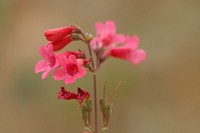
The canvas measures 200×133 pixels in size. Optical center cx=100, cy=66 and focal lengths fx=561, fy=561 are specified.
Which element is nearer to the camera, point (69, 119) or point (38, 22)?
point (69, 119)

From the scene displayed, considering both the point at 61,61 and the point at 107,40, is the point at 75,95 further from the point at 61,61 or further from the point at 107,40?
the point at 107,40

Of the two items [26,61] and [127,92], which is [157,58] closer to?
[127,92]

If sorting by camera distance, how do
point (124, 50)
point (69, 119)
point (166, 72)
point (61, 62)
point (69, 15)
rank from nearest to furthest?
point (61, 62) < point (124, 50) < point (69, 119) < point (166, 72) < point (69, 15)

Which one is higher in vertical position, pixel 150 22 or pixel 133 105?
pixel 150 22

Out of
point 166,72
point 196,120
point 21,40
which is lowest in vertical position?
point 196,120

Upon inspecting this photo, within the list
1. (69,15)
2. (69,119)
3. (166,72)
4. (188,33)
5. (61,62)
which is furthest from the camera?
(69,15)

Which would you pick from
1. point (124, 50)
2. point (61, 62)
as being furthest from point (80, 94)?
point (124, 50)

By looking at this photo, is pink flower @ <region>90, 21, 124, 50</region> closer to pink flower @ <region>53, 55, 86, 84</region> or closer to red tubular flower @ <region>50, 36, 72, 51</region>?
red tubular flower @ <region>50, 36, 72, 51</region>
